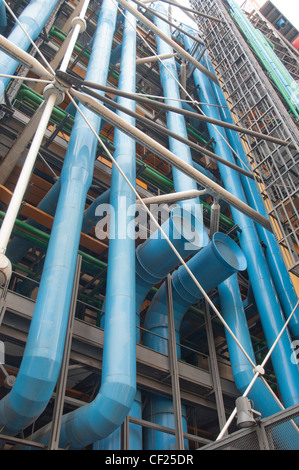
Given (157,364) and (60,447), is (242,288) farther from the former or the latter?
(60,447)

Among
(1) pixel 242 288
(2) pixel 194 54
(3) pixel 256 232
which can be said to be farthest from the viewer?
(2) pixel 194 54

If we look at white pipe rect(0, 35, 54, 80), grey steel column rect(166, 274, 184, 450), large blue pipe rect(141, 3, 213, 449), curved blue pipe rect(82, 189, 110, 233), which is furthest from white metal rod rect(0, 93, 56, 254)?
grey steel column rect(166, 274, 184, 450)

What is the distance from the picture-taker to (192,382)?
8484 millimetres

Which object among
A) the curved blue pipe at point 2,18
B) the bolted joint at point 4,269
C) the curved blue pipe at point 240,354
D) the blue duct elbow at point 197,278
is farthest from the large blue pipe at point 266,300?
the curved blue pipe at point 2,18

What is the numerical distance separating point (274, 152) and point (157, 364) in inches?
245

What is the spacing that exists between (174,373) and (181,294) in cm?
199

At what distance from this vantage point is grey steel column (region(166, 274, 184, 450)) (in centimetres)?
712

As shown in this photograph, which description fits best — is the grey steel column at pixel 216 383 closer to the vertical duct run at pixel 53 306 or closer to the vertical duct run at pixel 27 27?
the vertical duct run at pixel 53 306

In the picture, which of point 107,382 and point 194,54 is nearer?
point 107,382

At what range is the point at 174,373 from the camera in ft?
25.7

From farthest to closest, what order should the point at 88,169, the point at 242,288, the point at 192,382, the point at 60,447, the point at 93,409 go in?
the point at 242,288
the point at 192,382
the point at 88,169
the point at 60,447
the point at 93,409

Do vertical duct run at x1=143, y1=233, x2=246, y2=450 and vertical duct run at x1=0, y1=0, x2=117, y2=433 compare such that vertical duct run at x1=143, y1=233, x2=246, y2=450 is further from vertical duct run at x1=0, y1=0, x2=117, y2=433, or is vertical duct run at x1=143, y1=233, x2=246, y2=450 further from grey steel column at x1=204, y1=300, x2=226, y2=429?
vertical duct run at x1=0, y1=0, x2=117, y2=433

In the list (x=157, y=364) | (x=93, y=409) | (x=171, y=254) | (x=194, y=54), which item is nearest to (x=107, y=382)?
(x=93, y=409)

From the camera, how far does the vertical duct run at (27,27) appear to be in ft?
26.5
